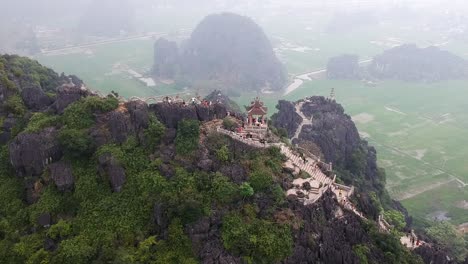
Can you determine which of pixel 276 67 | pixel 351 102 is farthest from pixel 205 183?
pixel 276 67

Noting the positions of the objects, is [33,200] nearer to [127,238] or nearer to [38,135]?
[38,135]

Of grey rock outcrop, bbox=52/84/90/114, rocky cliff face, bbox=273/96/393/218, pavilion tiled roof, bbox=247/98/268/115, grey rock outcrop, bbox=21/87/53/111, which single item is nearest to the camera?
pavilion tiled roof, bbox=247/98/268/115

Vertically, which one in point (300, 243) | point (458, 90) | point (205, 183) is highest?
point (205, 183)

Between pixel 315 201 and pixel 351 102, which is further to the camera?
pixel 351 102

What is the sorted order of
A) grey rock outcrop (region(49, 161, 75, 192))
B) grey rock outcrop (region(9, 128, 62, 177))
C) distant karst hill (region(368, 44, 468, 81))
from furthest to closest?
distant karst hill (region(368, 44, 468, 81))
grey rock outcrop (region(9, 128, 62, 177))
grey rock outcrop (region(49, 161, 75, 192))

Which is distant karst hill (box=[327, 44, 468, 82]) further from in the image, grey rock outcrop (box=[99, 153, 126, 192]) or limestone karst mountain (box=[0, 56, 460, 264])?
grey rock outcrop (box=[99, 153, 126, 192])

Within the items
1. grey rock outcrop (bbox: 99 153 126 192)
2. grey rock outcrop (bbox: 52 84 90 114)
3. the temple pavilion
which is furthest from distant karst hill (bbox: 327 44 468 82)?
grey rock outcrop (bbox: 99 153 126 192)
